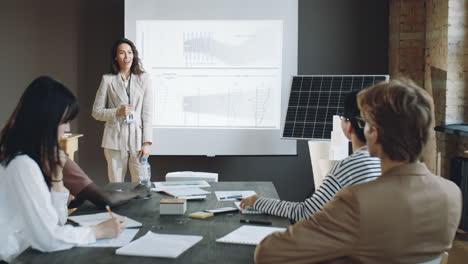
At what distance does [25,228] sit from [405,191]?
1.14m

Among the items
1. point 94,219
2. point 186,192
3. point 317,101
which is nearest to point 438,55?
point 317,101

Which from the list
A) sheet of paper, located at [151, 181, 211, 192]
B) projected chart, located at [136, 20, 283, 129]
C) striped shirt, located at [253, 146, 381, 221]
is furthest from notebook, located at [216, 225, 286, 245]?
projected chart, located at [136, 20, 283, 129]

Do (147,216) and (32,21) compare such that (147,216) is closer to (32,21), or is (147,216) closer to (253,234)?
(253,234)

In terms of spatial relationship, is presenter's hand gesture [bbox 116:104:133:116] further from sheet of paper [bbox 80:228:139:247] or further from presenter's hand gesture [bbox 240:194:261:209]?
sheet of paper [bbox 80:228:139:247]

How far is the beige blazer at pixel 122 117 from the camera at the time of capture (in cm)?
406

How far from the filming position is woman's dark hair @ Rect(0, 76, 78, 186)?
5.29ft

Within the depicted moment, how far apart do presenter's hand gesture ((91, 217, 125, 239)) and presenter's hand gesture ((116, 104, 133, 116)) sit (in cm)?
230

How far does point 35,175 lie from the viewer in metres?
1.57

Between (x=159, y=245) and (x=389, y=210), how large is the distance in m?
0.75

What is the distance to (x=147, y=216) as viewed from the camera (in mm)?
2031

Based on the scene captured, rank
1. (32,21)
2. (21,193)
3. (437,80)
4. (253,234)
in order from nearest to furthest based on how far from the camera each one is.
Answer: (21,193) < (253,234) < (437,80) < (32,21)

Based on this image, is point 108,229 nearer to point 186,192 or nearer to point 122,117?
point 186,192

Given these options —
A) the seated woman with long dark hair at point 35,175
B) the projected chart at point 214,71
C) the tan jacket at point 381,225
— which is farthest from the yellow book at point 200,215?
the projected chart at point 214,71

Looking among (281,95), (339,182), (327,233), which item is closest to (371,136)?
(327,233)
